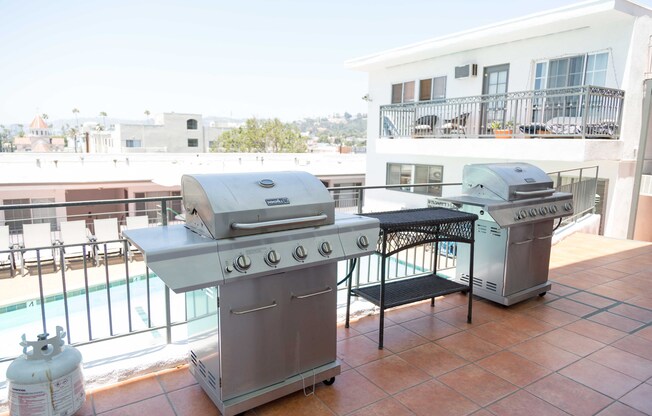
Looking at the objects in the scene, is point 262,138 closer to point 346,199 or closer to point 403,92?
point 403,92

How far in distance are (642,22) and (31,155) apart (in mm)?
16174

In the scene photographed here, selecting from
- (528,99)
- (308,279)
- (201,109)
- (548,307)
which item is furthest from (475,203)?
(201,109)

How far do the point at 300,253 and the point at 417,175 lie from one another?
1046 centimetres

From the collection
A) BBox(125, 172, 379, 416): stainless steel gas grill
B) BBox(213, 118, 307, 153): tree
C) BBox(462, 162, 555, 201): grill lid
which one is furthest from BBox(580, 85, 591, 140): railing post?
BBox(213, 118, 307, 153): tree

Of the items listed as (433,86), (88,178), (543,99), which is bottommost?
(88,178)

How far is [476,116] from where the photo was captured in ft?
31.4

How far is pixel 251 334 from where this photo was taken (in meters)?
1.94

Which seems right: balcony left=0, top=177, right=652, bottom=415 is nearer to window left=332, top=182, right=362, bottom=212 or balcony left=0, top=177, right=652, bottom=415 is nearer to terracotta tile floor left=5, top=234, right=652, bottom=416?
terracotta tile floor left=5, top=234, right=652, bottom=416

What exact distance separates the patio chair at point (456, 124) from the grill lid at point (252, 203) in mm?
8053

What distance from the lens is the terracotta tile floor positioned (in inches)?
83.5

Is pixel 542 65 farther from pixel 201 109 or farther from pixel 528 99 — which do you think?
pixel 201 109

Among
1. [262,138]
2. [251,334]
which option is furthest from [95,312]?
[262,138]

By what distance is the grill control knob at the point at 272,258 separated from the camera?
1.88m

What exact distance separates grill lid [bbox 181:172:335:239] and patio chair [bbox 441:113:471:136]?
805 cm
